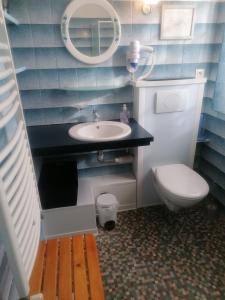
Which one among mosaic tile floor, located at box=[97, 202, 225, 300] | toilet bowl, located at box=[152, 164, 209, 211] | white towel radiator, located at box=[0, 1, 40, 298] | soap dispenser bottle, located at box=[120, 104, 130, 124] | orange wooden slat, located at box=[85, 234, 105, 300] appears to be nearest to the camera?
white towel radiator, located at box=[0, 1, 40, 298]

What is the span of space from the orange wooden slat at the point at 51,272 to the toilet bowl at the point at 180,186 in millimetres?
927

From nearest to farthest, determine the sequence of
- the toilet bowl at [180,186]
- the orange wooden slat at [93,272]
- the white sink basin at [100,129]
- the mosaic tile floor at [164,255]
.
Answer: the orange wooden slat at [93,272] < the mosaic tile floor at [164,255] < the toilet bowl at [180,186] < the white sink basin at [100,129]

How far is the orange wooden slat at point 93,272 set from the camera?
92 centimetres

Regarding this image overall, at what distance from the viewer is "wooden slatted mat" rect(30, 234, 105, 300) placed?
3.04ft

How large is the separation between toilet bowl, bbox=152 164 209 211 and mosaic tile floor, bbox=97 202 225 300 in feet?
0.99

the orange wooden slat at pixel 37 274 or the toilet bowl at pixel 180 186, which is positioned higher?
the orange wooden slat at pixel 37 274

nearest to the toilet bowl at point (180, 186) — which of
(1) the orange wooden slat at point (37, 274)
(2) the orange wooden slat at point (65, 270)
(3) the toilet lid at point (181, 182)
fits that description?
(3) the toilet lid at point (181, 182)

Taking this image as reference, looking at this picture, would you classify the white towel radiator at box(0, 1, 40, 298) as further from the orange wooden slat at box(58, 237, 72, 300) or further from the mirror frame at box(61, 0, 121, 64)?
the mirror frame at box(61, 0, 121, 64)

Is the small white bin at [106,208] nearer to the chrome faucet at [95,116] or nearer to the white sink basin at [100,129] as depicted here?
the white sink basin at [100,129]

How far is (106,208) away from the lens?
1864 millimetres

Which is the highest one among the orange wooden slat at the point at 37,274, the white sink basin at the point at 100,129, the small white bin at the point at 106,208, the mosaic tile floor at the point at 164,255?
the white sink basin at the point at 100,129

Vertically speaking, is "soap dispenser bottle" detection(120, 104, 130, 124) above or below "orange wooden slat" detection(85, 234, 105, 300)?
above

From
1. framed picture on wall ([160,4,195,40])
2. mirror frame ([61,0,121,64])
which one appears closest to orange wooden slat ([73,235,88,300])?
mirror frame ([61,0,121,64])

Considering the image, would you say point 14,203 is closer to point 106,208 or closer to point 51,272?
point 51,272
